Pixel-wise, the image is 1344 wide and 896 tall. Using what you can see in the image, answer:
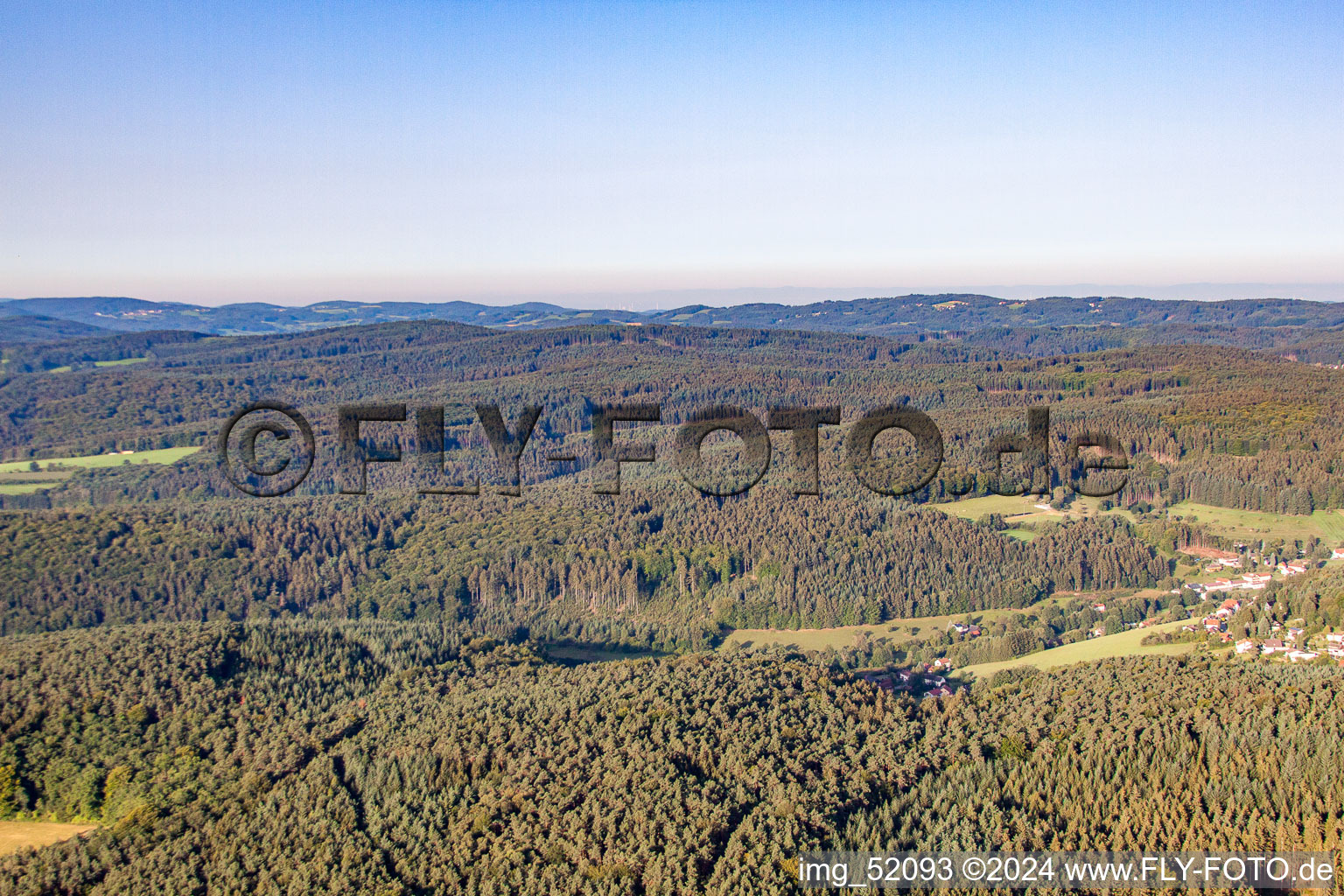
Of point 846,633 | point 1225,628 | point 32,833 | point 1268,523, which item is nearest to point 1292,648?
point 1225,628

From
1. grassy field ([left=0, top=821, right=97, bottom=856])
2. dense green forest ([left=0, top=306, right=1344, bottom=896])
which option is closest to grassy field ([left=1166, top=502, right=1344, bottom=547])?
dense green forest ([left=0, top=306, right=1344, bottom=896])

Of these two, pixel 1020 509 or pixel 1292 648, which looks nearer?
pixel 1292 648

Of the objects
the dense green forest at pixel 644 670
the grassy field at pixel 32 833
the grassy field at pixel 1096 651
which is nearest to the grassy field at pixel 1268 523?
the dense green forest at pixel 644 670

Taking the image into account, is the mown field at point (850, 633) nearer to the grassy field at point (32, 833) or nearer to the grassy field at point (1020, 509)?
the grassy field at point (1020, 509)

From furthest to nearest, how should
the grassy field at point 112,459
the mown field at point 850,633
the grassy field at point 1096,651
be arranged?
the grassy field at point 112,459, the mown field at point 850,633, the grassy field at point 1096,651

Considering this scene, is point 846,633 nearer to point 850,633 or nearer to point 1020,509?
point 850,633
